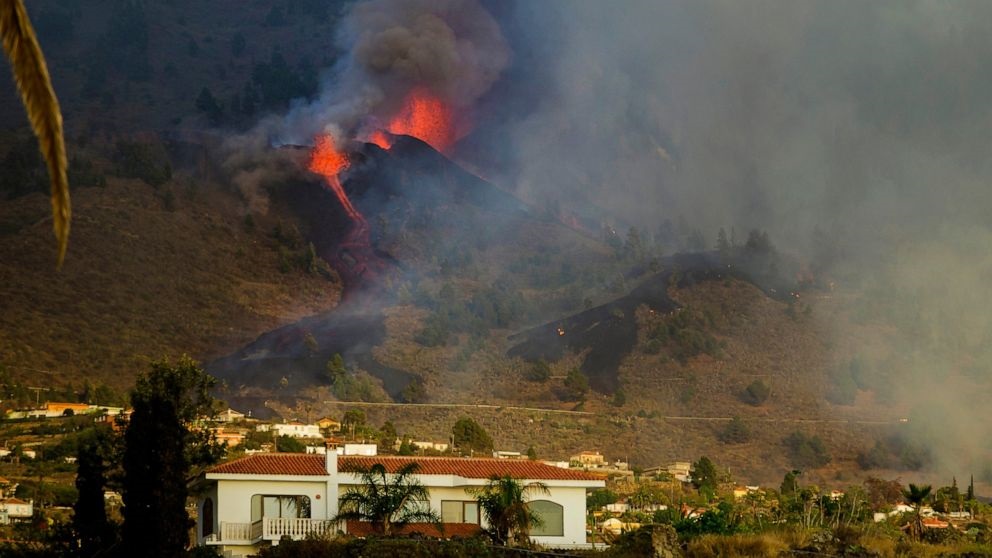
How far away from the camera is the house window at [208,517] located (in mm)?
39594

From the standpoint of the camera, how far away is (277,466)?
130 ft

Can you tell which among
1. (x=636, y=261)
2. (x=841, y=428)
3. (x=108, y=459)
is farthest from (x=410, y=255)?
(x=108, y=459)

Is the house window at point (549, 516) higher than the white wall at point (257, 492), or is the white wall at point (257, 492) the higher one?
the white wall at point (257, 492)

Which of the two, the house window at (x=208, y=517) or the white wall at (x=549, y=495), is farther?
the white wall at (x=549, y=495)

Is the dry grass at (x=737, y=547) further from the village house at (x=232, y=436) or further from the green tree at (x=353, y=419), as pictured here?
the green tree at (x=353, y=419)

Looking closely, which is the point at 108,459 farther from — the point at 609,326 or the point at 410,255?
the point at 410,255

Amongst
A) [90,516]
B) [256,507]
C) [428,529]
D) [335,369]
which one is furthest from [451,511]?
[335,369]

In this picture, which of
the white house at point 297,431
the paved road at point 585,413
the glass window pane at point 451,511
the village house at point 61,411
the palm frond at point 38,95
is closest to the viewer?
the palm frond at point 38,95

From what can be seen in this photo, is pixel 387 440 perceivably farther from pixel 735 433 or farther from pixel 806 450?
pixel 806 450

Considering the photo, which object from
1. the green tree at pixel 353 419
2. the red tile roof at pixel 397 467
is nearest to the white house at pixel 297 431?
the green tree at pixel 353 419

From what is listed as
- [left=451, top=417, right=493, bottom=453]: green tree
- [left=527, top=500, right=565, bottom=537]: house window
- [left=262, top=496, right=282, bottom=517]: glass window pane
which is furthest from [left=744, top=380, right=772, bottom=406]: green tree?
[left=262, top=496, right=282, bottom=517]: glass window pane

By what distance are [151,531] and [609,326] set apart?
128m

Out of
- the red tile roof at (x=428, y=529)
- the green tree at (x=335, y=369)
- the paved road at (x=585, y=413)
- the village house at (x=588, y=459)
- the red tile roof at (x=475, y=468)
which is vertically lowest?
the red tile roof at (x=428, y=529)

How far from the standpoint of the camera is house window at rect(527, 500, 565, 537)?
41.0 meters
